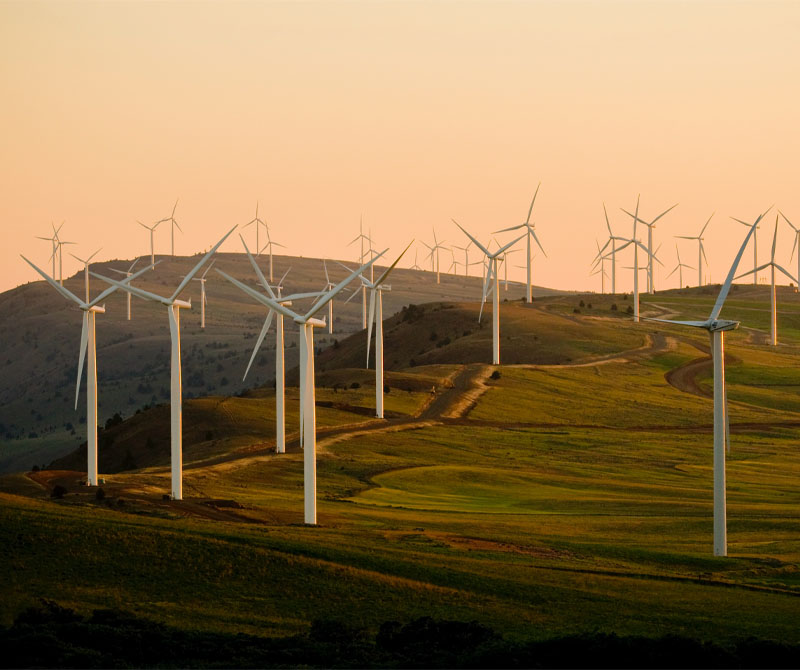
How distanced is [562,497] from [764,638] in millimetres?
46028

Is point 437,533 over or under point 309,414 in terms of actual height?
under

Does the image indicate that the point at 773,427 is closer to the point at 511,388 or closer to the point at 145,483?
the point at 511,388

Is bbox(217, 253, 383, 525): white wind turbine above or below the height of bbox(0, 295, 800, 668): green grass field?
above

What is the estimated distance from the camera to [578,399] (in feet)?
512

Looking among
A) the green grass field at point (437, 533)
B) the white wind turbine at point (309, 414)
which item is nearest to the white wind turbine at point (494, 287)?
the green grass field at point (437, 533)

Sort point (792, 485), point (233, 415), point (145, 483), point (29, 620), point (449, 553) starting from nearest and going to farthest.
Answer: point (29, 620) → point (449, 553) → point (145, 483) → point (792, 485) → point (233, 415)

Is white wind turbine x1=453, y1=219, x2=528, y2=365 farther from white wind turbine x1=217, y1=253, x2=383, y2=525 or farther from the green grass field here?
white wind turbine x1=217, y1=253, x2=383, y2=525

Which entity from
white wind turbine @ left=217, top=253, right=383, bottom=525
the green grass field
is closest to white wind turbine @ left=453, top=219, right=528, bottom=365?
the green grass field

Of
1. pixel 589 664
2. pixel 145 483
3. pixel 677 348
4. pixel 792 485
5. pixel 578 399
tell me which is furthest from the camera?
pixel 677 348

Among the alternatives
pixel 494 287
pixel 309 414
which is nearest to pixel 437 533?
pixel 309 414

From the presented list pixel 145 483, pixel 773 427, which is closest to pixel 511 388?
pixel 773 427

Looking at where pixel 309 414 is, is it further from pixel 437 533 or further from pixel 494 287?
pixel 494 287

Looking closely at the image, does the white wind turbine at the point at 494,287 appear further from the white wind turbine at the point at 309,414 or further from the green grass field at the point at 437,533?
the white wind turbine at the point at 309,414

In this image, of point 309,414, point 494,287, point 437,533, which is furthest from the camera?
point 494,287
